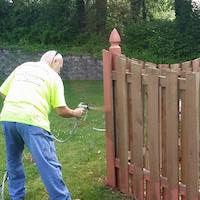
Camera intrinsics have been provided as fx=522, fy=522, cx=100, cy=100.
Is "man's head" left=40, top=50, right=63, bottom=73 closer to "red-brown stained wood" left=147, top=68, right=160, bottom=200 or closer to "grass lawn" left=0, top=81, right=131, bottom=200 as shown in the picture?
"red-brown stained wood" left=147, top=68, right=160, bottom=200

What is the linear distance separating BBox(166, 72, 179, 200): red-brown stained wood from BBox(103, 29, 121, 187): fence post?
3.36 ft

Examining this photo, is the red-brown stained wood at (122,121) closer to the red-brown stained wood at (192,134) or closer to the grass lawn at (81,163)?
the grass lawn at (81,163)

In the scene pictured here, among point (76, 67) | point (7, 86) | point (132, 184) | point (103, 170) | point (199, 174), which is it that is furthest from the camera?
point (76, 67)

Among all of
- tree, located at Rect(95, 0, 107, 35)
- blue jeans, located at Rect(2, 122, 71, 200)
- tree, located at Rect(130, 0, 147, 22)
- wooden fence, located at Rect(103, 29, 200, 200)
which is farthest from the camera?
tree, located at Rect(130, 0, 147, 22)

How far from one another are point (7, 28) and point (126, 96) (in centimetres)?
1553

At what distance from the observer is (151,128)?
4.83 meters

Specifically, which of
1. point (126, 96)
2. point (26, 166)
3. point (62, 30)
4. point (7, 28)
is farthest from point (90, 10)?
point (126, 96)

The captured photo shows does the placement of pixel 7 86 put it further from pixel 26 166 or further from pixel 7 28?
pixel 7 28

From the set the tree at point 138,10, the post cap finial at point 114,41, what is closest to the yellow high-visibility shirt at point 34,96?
the post cap finial at point 114,41

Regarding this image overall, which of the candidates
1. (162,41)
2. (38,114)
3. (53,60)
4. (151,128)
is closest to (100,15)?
(162,41)

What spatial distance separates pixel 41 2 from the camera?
20125 mm

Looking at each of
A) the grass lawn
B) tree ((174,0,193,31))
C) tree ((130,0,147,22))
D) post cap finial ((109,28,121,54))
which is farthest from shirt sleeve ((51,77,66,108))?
tree ((130,0,147,22))

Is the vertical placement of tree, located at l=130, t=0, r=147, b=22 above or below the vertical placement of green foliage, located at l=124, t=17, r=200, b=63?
above

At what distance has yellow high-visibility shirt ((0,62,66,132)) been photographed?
454 centimetres
